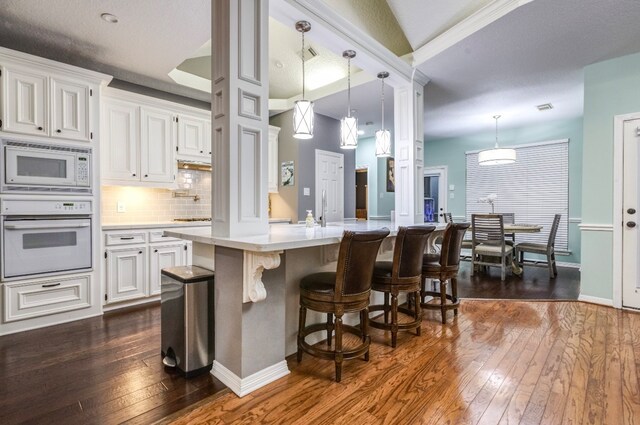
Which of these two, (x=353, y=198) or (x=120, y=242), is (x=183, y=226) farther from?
(x=353, y=198)

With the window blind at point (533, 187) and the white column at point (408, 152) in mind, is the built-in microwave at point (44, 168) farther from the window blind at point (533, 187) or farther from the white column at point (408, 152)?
the window blind at point (533, 187)

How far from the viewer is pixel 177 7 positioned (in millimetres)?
2643

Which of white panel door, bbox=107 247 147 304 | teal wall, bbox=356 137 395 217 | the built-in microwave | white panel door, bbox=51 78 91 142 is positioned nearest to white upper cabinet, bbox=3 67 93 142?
white panel door, bbox=51 78 91 142

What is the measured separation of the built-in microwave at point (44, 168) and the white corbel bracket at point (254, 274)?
2.41 meters

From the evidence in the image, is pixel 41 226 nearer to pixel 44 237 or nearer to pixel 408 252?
pixel 44 237

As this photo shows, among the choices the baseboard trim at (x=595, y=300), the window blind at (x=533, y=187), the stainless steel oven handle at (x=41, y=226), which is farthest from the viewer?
the window blind at (x=533, y=187)

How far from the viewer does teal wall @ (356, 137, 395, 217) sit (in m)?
7.70

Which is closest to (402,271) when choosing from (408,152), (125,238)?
(408,152)

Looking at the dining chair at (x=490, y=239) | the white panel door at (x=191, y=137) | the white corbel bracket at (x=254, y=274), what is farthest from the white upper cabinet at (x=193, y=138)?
the dining chair at (x=490, y=239)

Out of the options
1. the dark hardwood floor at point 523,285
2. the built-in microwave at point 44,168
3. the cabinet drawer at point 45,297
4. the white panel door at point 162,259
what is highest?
the built-in microwave at point 44,168

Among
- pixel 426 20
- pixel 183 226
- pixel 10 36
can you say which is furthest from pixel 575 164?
pixel 10 36

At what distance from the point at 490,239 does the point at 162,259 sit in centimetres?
447

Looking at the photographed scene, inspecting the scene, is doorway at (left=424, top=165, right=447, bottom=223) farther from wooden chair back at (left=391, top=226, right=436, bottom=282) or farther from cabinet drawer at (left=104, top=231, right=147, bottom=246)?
cabinet drawer at (left=104, top=231, right=147, bottom=246)

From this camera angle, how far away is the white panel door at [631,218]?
336 cm
